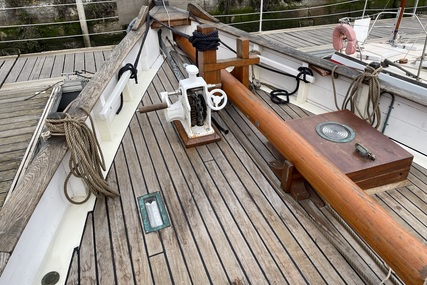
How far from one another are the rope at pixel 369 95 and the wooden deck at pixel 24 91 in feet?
10.1

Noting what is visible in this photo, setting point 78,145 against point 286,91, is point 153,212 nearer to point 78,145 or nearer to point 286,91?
point 78,145

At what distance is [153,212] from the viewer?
176 centimetres

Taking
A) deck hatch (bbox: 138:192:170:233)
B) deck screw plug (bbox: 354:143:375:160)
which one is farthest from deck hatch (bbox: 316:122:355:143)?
deck hatch (bbox: 138:192:170:233)

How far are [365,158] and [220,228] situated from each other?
3.06 ft

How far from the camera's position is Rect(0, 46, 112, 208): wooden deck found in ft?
10.8

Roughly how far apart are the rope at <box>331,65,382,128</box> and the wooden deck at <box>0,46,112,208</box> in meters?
3.07

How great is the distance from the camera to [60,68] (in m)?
4.71

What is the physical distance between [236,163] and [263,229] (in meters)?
0.60

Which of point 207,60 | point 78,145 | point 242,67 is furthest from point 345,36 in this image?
point 78,145

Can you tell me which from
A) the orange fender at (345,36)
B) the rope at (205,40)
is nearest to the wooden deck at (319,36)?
the orange fender at (345,36)

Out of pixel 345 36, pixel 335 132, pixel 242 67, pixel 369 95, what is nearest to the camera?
pixel 335 132

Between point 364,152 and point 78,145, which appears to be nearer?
point 78,145

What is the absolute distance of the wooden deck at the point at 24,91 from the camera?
3.30 meters

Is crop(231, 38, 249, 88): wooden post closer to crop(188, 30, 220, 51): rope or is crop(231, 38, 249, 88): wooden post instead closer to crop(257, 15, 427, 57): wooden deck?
crop(188, 30, 220, 51): rope
